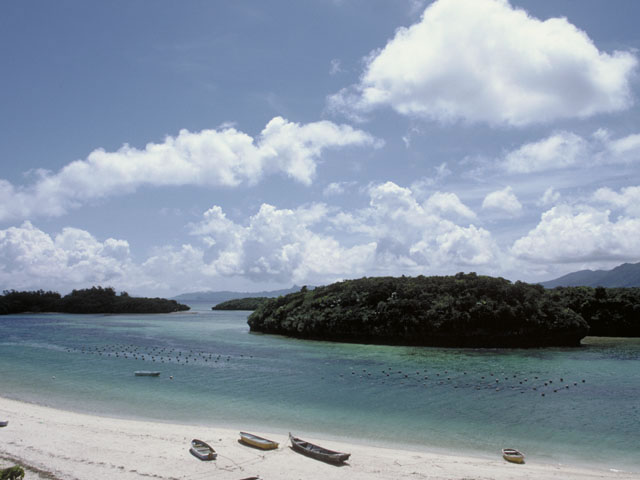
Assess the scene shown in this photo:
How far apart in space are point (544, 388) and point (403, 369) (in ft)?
36.4

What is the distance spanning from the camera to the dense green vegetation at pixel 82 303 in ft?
497

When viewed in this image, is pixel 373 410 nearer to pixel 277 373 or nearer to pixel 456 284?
pixel 277 373

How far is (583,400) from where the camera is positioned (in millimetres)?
27719

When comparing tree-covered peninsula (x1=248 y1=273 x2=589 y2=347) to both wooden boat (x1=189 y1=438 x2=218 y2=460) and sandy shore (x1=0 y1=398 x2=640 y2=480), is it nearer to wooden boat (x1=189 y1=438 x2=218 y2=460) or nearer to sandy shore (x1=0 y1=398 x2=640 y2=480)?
sandy shore (x1=0 y1=398 x2=640 y2=480)

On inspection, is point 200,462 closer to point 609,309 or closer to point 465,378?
point 465,378

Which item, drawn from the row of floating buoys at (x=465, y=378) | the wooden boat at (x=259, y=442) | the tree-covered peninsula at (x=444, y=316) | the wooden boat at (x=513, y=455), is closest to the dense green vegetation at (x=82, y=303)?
the tree-covered peninsula at (x=444, y=316)

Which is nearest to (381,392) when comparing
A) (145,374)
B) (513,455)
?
(513,455)

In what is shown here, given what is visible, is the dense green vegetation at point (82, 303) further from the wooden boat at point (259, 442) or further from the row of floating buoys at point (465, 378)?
the wooden boat at point (259, 442)

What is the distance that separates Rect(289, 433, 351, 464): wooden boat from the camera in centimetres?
1623

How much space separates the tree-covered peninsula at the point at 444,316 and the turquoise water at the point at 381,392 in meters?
4.24

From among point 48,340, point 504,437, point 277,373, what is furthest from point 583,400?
point 48,340

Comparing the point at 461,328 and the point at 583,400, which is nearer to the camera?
the point at 583,400

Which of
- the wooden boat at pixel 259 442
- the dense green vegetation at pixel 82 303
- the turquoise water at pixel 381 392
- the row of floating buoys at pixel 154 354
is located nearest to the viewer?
the wooden boat at pixel 259 442

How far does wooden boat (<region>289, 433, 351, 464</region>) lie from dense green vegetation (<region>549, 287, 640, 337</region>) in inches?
2497
